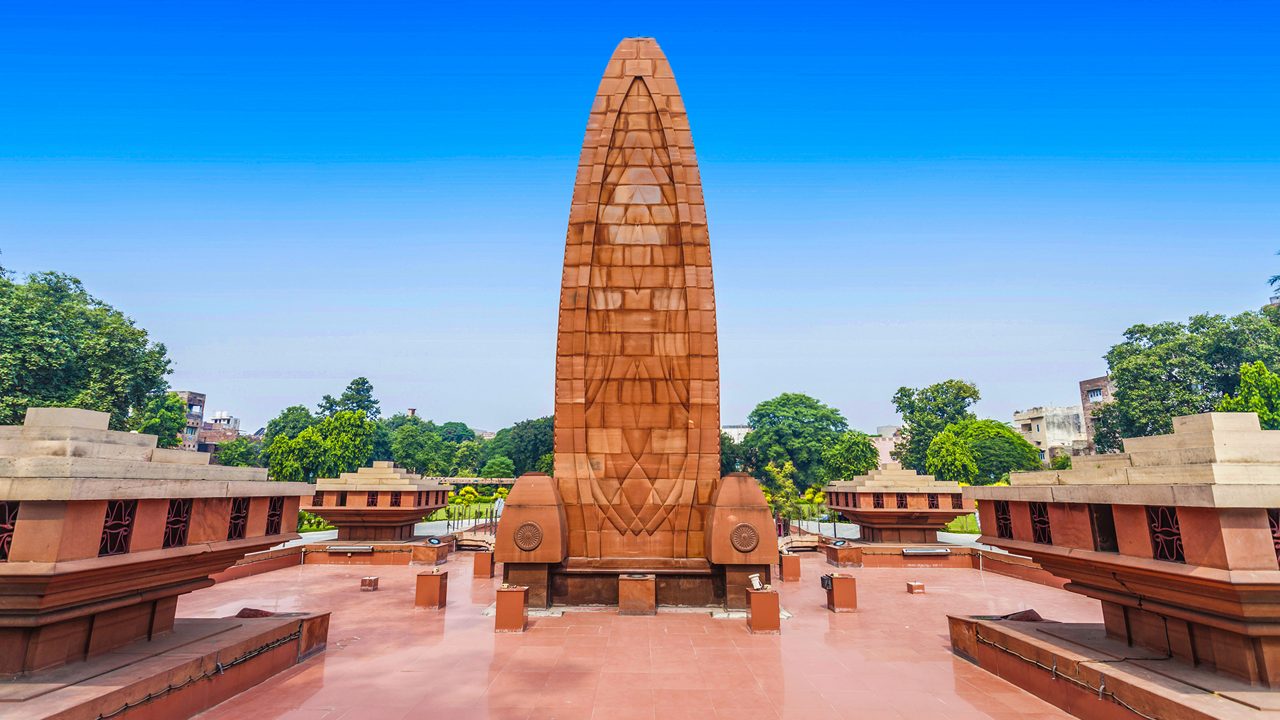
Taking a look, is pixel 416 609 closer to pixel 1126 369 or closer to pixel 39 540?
pixel 39 540

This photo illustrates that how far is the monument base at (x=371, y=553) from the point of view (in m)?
22.2

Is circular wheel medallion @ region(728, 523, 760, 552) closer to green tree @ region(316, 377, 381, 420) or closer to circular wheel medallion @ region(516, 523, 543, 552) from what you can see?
circular wheel medallion @ region(516, 523, 543, 552)

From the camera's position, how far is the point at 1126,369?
143 feet

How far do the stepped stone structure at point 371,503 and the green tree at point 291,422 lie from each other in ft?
183

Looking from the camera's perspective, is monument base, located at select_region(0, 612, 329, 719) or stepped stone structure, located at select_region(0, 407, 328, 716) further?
stepped stone structure, located at select_region(0, 407, 328, 716)

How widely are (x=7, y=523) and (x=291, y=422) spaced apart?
7670 cm

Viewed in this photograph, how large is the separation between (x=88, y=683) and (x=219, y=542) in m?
2.32

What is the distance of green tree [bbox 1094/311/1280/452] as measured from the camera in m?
40.5

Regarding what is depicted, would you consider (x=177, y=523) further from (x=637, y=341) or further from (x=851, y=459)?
(x=851, y=459)

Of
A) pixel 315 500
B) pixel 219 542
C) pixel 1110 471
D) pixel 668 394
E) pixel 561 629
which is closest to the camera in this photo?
pixel 1110 471

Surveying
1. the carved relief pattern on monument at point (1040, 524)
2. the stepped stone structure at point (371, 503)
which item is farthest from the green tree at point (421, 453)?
the carved relief pattern on monument at point (1040, 524)

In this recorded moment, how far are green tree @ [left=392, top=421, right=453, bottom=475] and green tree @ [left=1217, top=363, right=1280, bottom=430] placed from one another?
2539 inches

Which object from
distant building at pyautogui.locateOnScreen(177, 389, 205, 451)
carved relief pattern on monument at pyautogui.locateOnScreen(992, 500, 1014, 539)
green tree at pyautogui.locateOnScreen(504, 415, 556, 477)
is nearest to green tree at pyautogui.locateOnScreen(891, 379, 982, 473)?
green tree at pyautogui.locateOnScreen(504, 415, 556, 477)

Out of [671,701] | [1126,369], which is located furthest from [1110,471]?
[1126,369]
